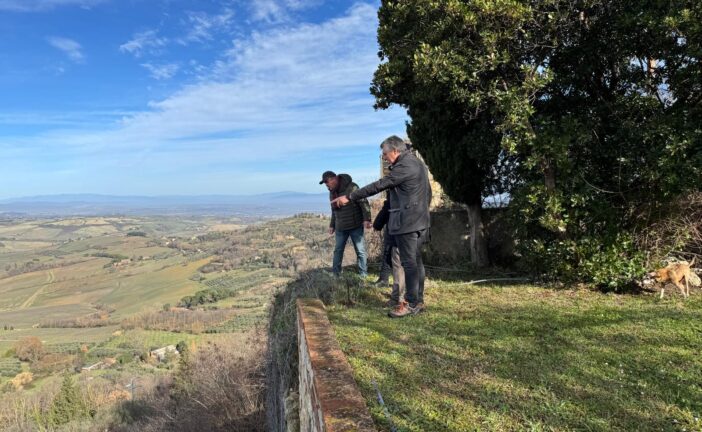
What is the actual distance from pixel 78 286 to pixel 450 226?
262 feet

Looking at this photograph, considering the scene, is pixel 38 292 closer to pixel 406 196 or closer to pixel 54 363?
pixel 54 363

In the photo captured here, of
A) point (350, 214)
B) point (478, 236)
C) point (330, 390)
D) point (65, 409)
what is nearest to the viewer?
point (330, 390)

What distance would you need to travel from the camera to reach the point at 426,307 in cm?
547

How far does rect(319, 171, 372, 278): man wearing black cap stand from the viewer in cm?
694

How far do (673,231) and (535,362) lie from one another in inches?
142

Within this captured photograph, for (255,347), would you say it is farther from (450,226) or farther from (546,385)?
(546,385)

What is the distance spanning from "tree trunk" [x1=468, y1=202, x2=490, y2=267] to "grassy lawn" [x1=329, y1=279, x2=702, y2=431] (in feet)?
7.04

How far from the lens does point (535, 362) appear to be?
3510 mm

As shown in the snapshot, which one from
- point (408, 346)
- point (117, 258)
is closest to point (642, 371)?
point (408, 346)

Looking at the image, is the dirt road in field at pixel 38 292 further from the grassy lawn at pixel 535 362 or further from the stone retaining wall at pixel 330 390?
the grassy lawn at pixel 535 362

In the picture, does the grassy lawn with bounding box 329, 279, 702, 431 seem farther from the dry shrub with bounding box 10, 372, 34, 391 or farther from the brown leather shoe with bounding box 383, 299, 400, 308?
the dry shrub with bounding box 10, 372, 34, 391

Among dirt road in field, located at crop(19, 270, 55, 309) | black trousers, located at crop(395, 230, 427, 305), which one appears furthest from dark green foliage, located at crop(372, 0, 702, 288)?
dirt road in field, located at crop(19, 270, 55, 309)

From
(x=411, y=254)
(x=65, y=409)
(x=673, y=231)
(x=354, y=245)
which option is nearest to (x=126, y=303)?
(x=65, y=409)

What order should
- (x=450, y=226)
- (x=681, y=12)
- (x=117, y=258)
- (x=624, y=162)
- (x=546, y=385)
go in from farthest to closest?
(x=117, y=258) → (x=450, y=226) → (x=624, y=162) → (x=681, y=12) → (x=546, y=385)
